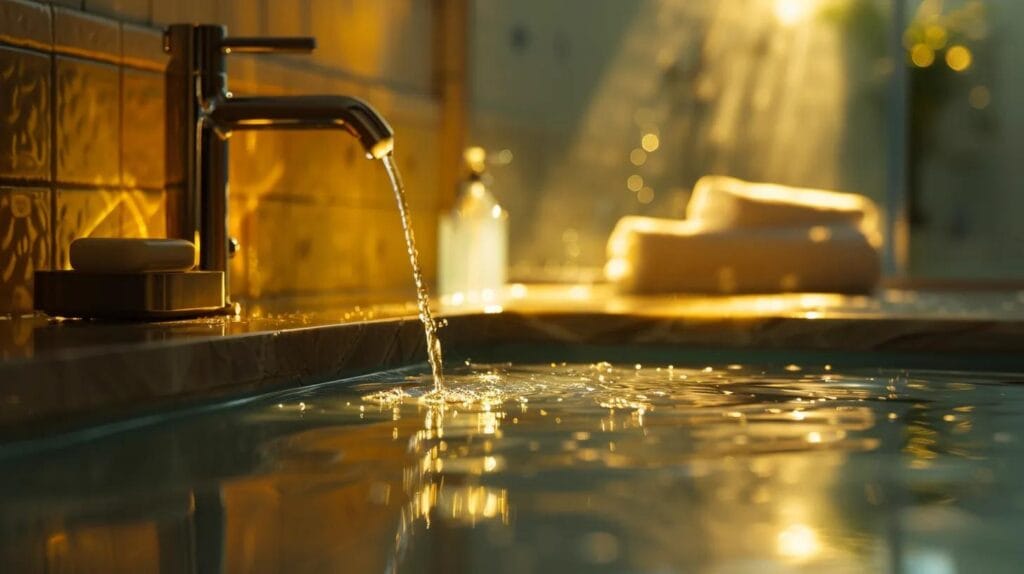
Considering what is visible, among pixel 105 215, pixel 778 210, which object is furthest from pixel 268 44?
pixel 778 210

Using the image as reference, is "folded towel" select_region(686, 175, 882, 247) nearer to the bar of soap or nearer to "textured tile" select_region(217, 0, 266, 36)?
"textured tile" select_region(217, 0, 266, 36)

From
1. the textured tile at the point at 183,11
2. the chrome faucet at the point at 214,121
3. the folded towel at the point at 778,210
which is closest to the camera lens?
the chrome faucet at the point at 214,121

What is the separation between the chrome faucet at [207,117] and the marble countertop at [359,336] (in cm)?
15

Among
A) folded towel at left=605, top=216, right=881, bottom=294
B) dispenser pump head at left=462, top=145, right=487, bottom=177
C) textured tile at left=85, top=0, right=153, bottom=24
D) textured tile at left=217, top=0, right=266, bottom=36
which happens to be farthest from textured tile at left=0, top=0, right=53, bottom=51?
folded towel at left=605, top=216, right=881, bottom=294

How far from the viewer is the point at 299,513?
100 centimetres

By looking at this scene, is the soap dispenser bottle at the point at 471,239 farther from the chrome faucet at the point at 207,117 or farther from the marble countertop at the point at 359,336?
the chrome faucet at the point at 207,117

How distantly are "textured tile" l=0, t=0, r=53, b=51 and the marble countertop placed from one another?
0.40m

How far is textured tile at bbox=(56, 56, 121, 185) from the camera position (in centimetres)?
209

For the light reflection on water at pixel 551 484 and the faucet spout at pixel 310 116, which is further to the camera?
the faucet spout at pixel 310 116

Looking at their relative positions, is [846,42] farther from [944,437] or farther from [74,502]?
[74,502]

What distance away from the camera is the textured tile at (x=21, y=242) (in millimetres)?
1963

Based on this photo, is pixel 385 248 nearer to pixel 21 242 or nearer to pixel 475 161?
pixel 475 161

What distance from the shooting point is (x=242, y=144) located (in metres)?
2.70

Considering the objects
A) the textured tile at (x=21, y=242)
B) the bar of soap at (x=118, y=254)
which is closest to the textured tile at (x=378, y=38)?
the textured tile at (x=21, y=242)
